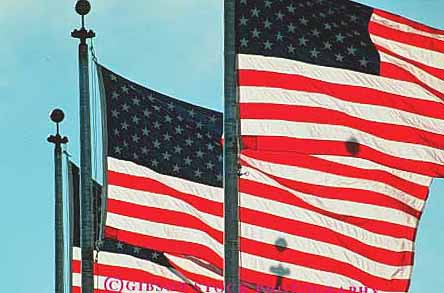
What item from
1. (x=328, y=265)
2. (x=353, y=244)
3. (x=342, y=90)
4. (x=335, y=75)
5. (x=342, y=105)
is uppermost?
(x=335, y=75)

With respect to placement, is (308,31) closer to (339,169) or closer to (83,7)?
(339,169)

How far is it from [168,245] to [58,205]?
280 inches

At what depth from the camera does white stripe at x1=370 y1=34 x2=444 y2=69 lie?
30.8 meters

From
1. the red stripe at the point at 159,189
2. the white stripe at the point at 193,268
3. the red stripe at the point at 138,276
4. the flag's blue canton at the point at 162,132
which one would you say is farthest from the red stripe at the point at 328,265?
the red stripe at the point at 138,276

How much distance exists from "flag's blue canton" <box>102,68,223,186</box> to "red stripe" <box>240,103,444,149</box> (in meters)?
6.08

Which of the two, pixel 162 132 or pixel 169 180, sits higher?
pixel 162 132

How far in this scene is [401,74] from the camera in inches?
1216

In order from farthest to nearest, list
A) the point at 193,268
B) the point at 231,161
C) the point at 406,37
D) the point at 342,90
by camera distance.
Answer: the point at 193,268 → the point at 406,37 → the point at 342,90 → the point at 231,161

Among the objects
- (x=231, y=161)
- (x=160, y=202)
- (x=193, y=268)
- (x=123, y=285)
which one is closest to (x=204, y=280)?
(x=193, y=268)

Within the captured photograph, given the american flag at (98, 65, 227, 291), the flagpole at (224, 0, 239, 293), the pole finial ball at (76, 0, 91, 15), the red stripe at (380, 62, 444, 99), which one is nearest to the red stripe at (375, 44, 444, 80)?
the red stripe at (380, 62, 444, 99)

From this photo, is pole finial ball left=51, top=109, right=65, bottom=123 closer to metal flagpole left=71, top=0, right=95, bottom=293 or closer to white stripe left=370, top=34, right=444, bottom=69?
metal flagpole left=71, top=0, right=95, bottom=293

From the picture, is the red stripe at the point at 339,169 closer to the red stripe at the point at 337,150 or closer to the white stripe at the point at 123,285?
the red stripe at the point at 337,150

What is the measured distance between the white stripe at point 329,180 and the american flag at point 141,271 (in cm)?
670

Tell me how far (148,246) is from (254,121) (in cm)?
661
